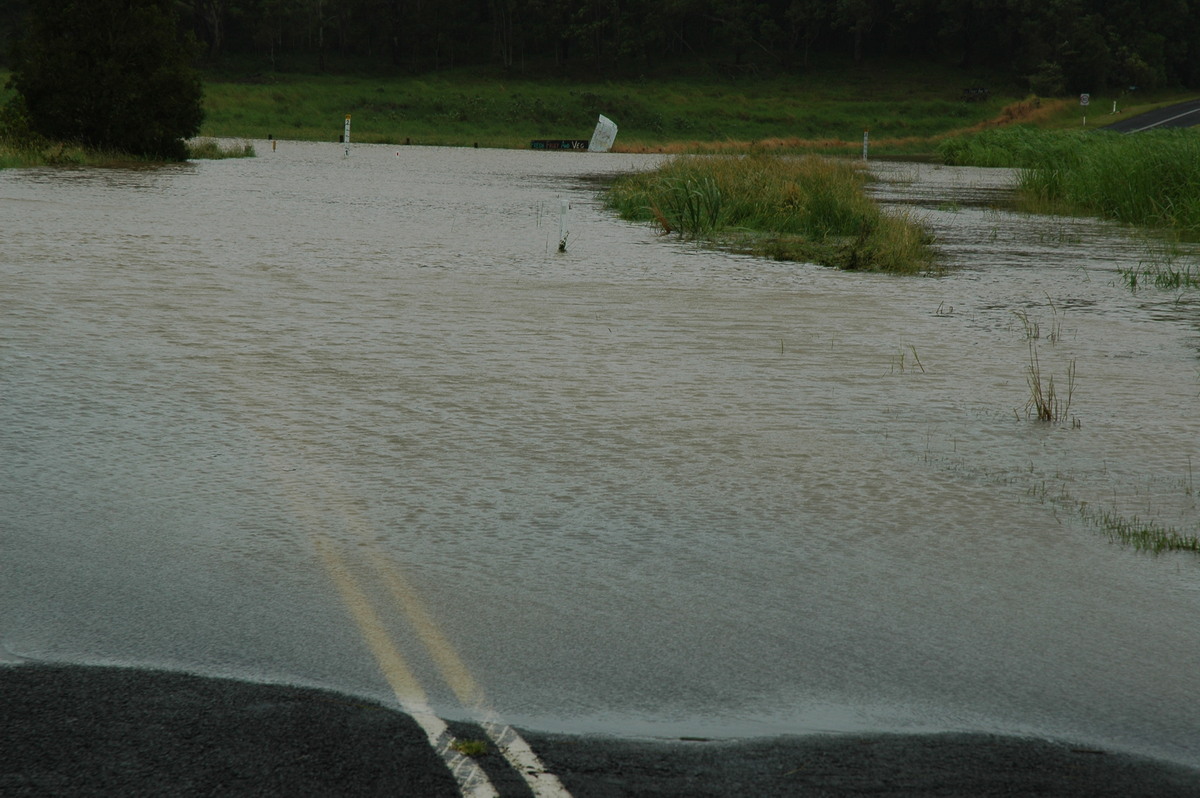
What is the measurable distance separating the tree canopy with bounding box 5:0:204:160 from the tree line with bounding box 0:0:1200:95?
73.7 m

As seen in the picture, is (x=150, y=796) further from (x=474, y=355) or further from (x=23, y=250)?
(x=23, y=250)

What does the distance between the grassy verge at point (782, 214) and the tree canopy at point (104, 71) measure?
43.2 ft

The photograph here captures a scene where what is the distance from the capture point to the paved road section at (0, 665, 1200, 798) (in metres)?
3.33

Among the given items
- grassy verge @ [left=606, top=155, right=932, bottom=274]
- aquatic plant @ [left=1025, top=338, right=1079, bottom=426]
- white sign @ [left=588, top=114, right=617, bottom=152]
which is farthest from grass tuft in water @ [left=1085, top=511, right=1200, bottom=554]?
white sign @ [left=588, top=114, right=617, bottom=152]

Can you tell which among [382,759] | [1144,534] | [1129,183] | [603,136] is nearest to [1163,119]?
[1129,183]

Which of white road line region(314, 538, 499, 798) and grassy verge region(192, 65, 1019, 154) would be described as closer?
white road line region(314, 538, 499, 798)

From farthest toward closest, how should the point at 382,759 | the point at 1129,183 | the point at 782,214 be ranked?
the point at 1129,183, the point at 782,214, the point at 382,759

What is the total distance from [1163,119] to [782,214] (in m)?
55.8

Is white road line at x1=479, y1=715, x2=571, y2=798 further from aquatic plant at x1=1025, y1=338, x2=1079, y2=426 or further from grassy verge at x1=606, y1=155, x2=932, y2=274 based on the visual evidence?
grassy verge at x1=606, y1=155, x2=932, y2=274

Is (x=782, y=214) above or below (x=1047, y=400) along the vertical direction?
above

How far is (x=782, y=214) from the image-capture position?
21188 millimetres

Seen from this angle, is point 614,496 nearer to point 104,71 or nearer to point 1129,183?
point 1129,183

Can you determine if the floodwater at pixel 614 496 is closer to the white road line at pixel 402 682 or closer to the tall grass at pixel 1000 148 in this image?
the white road line at pixel 402 682

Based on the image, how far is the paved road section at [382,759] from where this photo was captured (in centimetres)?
333
